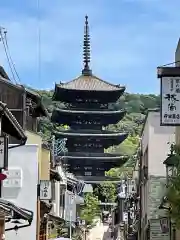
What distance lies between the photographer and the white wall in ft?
109

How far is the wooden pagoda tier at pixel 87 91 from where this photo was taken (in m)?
101

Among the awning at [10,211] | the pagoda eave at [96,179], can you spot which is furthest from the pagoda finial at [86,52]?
the awning at [10,211]

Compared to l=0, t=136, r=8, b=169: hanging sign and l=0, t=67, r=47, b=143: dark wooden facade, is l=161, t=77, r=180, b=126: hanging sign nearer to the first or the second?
l=0, t=136, r=8, b=169: hanging sign

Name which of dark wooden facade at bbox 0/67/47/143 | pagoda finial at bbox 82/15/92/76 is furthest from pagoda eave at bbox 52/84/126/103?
dark wooden facade at bbox 0/67/47/143

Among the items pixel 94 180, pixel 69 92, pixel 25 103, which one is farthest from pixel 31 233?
pixel 94 180

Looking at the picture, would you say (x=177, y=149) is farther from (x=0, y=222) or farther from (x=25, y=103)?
(x=25, y=103)

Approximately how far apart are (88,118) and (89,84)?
509 cm

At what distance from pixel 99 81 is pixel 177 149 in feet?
274

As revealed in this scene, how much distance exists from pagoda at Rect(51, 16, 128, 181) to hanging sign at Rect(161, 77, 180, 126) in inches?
3071

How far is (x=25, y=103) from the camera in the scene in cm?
3525

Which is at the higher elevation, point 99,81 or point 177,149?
point 99,81

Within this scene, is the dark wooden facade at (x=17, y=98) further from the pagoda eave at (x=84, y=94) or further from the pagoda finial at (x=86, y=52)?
the pagoda finial at (x=86, y=52)

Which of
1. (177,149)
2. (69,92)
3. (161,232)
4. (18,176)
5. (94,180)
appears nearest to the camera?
(177,149)

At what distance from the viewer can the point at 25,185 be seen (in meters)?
33.5
